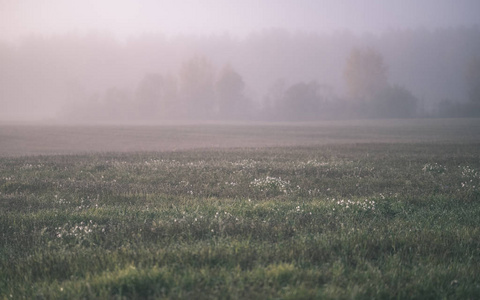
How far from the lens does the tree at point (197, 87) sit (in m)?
127

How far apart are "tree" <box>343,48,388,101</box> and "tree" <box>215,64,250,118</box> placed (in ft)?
122

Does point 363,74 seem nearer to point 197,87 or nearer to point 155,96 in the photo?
point 197,87

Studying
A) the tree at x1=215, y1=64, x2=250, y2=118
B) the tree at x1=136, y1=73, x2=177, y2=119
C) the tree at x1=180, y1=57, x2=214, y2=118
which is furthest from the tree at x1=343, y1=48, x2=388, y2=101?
the tree at x1=136, y1=73, x2=177, y2=119

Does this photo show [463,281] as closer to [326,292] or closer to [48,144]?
[326,292]

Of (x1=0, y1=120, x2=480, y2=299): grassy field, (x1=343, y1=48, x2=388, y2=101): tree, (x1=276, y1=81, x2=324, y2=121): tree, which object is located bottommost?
(x1=0, y1=120, x2=480, y2=299): grassy field

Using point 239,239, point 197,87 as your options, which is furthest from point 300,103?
point 239,239

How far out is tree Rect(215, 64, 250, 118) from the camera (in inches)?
4909

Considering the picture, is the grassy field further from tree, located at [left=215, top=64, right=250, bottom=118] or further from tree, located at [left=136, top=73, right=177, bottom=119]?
tree, located at [left=136, top=73, right=177, bottom=119]

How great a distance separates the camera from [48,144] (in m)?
46.3

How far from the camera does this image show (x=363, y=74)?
121688mm

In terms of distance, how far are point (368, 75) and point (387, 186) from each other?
118 m

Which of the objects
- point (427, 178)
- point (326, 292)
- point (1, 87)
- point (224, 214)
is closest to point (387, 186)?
point (427, 178)

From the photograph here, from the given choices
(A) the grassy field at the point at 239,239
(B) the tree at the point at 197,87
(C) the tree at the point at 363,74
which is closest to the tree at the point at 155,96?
(B) the tree at the point at 197,87

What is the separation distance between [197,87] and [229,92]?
11750 millimetres
